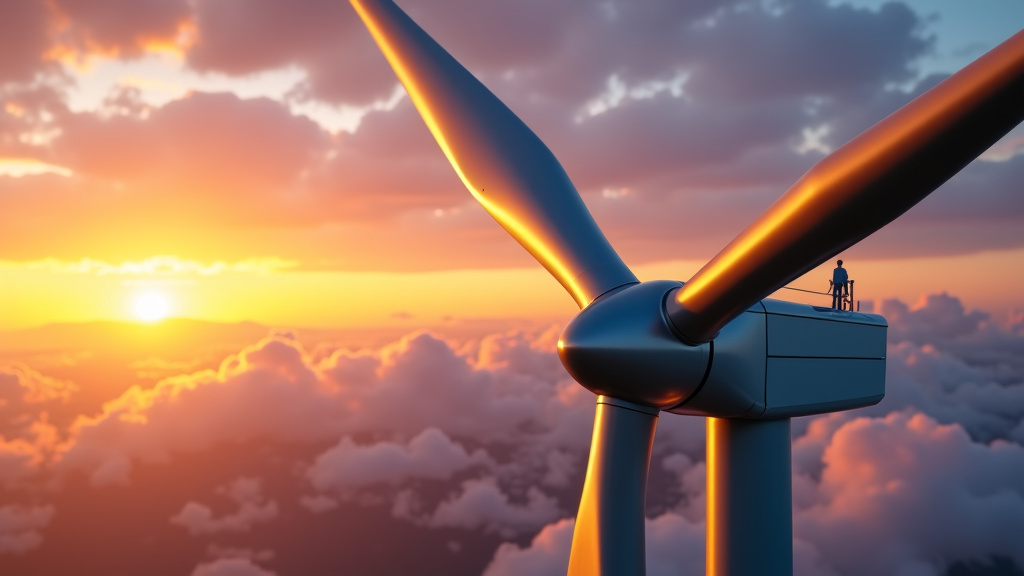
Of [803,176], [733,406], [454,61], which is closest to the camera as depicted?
[803,176]

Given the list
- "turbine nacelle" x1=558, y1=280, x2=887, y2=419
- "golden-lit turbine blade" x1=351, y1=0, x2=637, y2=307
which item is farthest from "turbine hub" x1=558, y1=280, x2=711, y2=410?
"golden-lit turbine blade" x1=351, y1=0, x2=637, y2=307

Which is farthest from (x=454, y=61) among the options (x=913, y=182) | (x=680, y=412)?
(x=913, y=182)

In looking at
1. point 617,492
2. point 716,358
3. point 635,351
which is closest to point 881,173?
point 635,351

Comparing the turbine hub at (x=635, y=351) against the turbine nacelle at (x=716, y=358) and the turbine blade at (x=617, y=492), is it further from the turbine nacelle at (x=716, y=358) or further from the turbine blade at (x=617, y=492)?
the turbine blade at (x=617, y=492)

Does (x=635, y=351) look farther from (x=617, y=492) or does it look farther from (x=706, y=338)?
(x=617, y=492)

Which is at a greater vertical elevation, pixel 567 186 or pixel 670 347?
pixel 567 186

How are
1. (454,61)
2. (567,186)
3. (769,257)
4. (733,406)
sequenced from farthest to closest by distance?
(454,61) < (567,186) < (733,406) < (769,257)

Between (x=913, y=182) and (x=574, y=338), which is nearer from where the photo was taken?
(x=913, y=182)

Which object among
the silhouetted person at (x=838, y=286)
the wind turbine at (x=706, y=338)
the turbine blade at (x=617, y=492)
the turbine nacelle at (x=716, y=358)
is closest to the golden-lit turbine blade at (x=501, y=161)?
the wind turbine at (x=706, y=338)

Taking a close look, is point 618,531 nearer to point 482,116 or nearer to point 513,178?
point 513,178
